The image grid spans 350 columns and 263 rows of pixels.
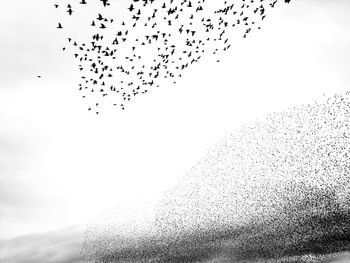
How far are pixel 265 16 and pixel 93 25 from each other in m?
10.4

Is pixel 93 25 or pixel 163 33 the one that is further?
pixel 163 33

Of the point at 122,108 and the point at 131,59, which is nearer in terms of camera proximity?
the point at 131,59

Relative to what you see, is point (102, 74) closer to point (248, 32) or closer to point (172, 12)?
point (172, 12)

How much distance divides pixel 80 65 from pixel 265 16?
1153 centimetres

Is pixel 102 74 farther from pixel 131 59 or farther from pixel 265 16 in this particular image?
pixel 265 16

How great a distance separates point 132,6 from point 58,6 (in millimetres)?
4028

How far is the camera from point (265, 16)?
30172mm

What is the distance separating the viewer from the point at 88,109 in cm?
3105

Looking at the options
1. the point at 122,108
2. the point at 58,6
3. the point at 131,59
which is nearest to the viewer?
the point at 58,6

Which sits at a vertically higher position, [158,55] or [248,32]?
[248,32]

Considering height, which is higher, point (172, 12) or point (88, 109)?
point (172, 12)

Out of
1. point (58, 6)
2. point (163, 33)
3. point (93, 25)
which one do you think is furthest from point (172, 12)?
point (58, 6)

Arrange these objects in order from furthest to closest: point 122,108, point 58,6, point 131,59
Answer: point 122,108
point 131,59
point 58,6

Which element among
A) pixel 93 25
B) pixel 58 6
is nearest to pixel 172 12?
pixel 93 25
